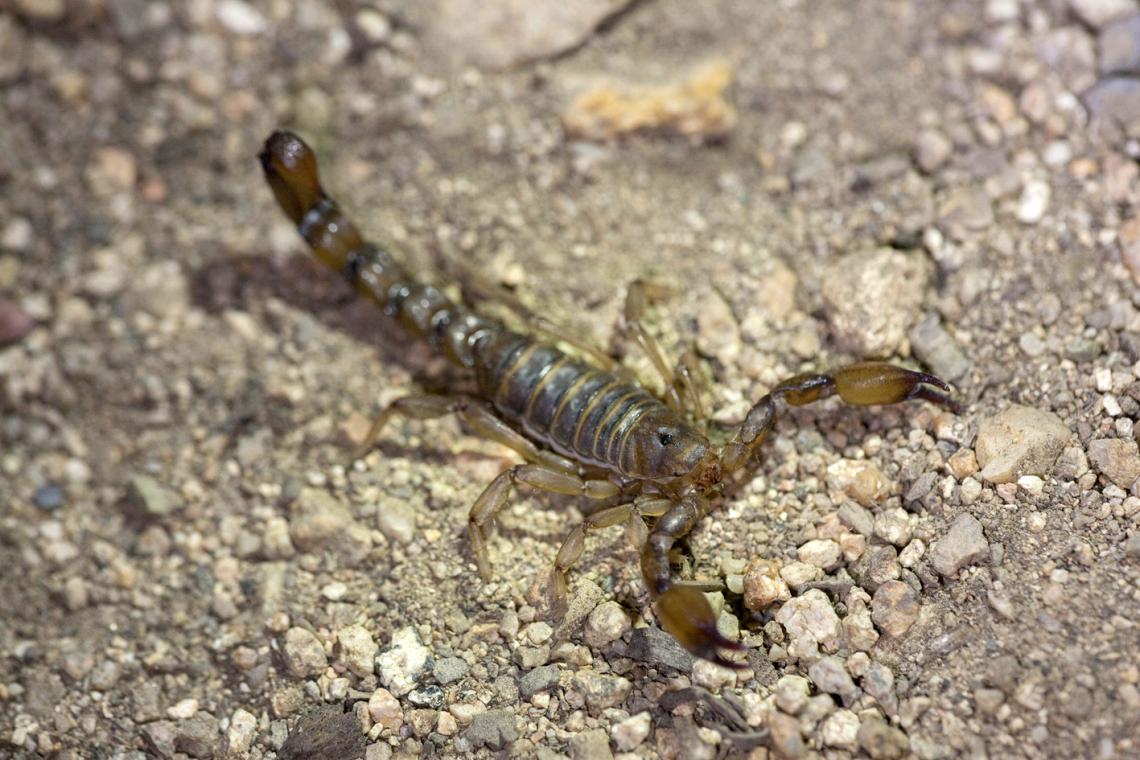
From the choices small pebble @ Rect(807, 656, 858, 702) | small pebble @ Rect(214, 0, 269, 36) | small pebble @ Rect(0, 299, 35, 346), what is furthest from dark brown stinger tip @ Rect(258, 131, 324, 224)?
small pebble @ Rect(807, 656, 858, 702)

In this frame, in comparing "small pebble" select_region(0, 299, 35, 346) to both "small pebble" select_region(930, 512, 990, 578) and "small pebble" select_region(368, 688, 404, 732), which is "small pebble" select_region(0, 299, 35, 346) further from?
"small pebble" select_region(930, 512, 990, 578)

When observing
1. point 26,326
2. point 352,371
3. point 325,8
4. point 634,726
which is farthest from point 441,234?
point 634,726

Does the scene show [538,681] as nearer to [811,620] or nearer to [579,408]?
[811,620]

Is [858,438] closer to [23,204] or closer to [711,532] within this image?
[711,532]

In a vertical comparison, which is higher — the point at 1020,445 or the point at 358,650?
→ the point at 1020,445

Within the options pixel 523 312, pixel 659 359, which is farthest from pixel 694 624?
pixel 523 312

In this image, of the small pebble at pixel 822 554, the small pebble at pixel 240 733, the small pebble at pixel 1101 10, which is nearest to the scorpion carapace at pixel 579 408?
the small pebble at pixel 822 554

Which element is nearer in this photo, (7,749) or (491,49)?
(7,749)
